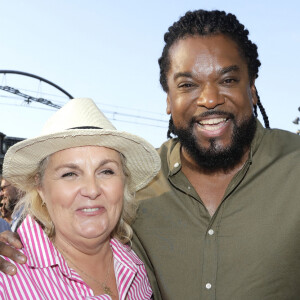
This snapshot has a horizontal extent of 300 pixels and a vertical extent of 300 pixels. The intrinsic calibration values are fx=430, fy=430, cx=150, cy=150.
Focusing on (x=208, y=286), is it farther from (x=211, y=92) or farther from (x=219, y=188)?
(x=211, y=92)

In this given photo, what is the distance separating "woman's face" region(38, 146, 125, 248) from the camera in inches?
103

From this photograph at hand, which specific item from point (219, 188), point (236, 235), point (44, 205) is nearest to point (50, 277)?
point (44, 205)

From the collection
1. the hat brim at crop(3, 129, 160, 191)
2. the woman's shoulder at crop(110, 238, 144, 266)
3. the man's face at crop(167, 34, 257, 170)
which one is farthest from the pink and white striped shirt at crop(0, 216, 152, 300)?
the man's face at crop(167, 34, 257, 170)

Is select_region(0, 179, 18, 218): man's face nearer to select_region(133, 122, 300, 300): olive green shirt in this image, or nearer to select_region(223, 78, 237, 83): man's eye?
select_region(133, 122, 300, 300): olive green shirt

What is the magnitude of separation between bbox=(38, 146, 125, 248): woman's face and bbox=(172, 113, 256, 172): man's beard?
0.70 metres

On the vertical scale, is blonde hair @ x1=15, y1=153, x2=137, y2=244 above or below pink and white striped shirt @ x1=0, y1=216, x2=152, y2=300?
above

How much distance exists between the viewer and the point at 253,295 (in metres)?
2.75

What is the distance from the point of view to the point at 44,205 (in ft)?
9.68

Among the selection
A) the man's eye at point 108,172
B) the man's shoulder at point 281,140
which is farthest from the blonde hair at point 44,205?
the man's shoulder at point 281,140

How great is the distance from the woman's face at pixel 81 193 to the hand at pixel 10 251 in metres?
0.27

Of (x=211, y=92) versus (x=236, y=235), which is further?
(x=211, y=92)

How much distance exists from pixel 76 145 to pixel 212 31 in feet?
4.39

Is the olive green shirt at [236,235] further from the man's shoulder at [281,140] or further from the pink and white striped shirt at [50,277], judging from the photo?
the pink and white striped shirt at [50,277]

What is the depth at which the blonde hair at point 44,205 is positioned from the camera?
9.39ft
